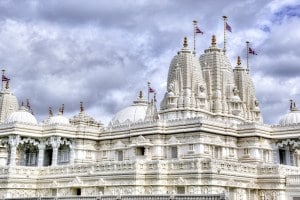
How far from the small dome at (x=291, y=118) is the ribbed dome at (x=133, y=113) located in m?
15.4

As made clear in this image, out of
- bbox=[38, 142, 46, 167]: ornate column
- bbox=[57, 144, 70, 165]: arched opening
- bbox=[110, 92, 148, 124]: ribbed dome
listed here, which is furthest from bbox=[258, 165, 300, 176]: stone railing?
bbox=[38, 142, 46, 167]: ornate column

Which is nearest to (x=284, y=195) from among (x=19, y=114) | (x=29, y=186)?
(x=29, y=186)

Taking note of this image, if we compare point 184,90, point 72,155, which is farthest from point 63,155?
point 184,90

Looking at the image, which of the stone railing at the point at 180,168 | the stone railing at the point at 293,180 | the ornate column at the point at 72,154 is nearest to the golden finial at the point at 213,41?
the ornate column at the point at 72,154

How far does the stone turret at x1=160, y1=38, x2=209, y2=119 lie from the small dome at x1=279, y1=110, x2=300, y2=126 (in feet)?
25.5

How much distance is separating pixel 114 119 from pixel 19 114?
39.8 feet

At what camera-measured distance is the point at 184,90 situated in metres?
49.8

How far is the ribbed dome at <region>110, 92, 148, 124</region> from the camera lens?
182 ft

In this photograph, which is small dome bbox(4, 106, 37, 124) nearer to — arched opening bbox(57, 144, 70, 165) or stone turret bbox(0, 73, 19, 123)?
arched opening bbox(57, 144, 70, 165)

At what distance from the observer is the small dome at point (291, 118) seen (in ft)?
158

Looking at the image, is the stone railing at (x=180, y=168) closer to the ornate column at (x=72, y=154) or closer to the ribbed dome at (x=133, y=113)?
the ornate column at (x=72, y=154)

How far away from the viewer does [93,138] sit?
5047 centimetres

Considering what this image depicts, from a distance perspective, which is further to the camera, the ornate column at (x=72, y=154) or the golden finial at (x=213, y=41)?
the golden finial at (x=213, y=41)

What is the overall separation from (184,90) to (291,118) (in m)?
11.1
